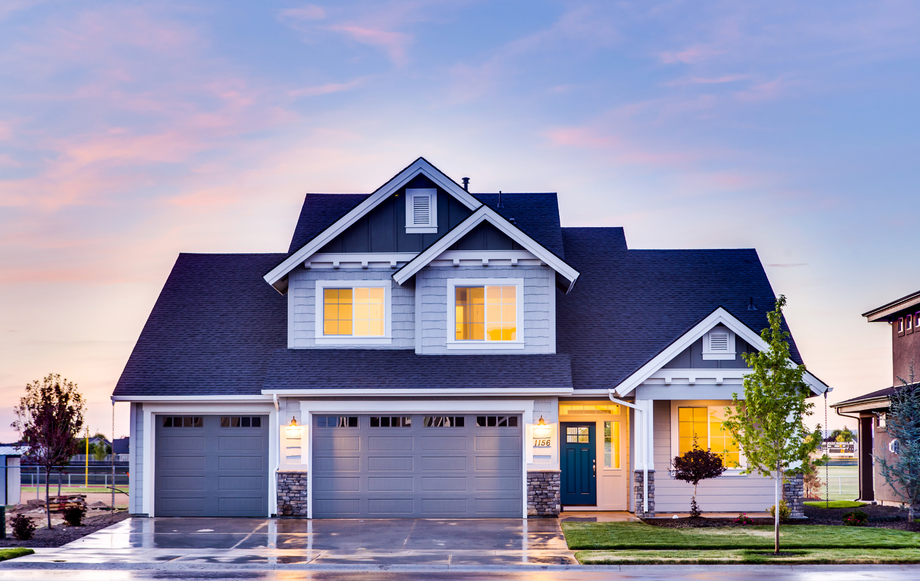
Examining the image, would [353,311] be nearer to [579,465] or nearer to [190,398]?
[190,398]

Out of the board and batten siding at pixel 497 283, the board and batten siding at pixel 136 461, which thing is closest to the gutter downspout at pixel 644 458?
the board and batten siding at pixel 497 283

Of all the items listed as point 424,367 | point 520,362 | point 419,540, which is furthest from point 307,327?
point 419,540

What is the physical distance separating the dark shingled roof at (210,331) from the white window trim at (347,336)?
1507 mm

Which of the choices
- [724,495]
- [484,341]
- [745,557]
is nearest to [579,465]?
[724,495]

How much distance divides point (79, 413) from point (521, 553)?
10799 mm

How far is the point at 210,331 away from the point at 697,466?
12735mm

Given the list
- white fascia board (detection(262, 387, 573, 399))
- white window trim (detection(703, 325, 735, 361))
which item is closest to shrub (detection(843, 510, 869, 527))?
white window trim (detection(703, 325, 735, 361))

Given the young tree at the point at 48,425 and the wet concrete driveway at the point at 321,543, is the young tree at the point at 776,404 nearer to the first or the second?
the wet concrete driveway at the point at 321,543

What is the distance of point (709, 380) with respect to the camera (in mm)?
21031

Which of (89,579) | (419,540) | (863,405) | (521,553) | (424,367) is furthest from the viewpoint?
(863,405)

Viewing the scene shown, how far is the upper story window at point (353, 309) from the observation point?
22859 millimetres

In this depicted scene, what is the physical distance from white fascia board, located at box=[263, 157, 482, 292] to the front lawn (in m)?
9.84

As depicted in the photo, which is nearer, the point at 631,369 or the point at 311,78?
the point at 631,369

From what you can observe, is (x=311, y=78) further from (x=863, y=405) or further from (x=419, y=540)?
(x=863, y=405)
